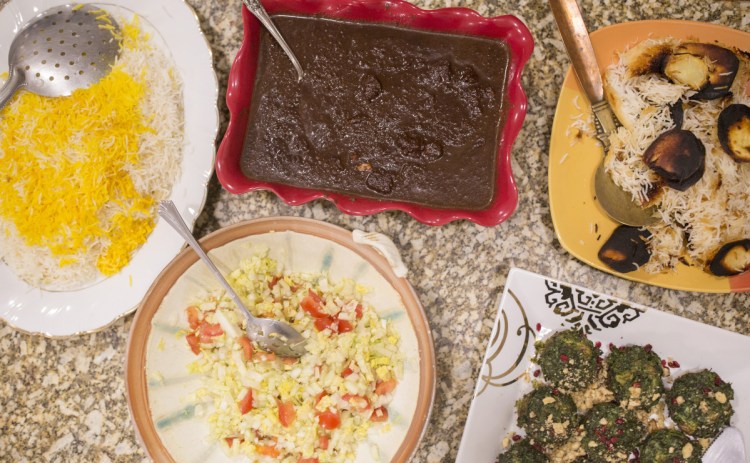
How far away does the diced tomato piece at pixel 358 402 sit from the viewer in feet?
7.32

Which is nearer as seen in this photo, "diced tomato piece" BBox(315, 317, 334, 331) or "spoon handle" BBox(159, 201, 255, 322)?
"spoon handle" BBox(159, 201, 255, 322)

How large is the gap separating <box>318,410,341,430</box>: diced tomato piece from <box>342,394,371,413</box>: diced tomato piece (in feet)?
0.29

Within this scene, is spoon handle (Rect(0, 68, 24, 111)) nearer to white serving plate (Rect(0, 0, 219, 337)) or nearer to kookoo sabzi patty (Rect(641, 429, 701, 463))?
white serving plate (Rect(0, 0, 219, 337))

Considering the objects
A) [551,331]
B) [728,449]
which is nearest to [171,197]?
[551,331]

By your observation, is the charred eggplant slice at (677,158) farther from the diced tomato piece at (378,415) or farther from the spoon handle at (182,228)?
the spoon handle at (182,228)

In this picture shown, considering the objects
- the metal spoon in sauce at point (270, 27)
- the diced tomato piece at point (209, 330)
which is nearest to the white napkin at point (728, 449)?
the diced tomato piece at point (209, 330)

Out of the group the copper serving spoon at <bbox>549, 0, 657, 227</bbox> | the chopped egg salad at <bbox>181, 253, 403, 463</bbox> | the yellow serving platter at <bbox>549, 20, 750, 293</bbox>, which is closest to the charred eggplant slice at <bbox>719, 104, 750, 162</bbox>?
the yellow serving platter at <bbox>549, 20, 750, 293</bbox>

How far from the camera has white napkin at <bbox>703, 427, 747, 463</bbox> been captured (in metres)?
2.38

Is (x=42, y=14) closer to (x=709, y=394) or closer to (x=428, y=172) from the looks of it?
(x=428, y=172)

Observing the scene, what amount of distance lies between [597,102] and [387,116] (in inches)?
34.2

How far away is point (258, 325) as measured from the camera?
2.25 meters

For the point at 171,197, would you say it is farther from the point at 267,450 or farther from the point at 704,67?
the point at 704,67

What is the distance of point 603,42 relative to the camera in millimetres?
2289

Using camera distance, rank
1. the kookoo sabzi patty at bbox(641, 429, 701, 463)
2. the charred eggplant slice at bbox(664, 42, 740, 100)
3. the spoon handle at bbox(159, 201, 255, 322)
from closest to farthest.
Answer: the spoon handle at bbox(159, 201, 255, 322), the charred eggplant slice at bbox(664, 42, 740, 100), the kookoo sabzi patty at bbox(641, 429, 701, 463)
